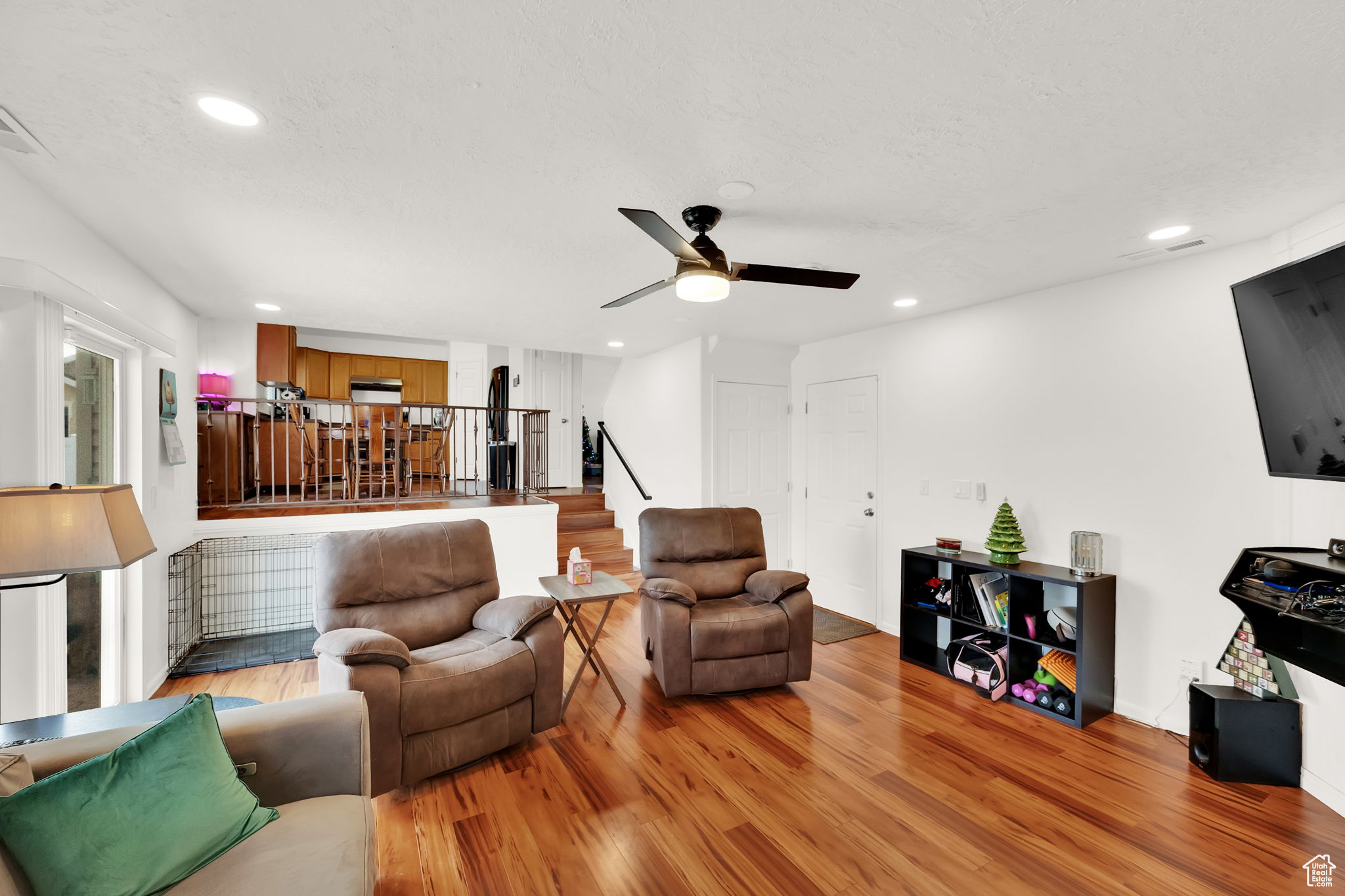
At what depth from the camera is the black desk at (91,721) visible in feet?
5.14

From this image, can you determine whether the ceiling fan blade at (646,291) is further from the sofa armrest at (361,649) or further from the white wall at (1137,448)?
the white wall at (1137,448)

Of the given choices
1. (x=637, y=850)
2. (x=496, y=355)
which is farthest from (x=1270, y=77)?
(x=496, y=355)

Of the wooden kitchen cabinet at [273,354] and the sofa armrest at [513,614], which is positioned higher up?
the wooden kitchen cabinet at [273,354]

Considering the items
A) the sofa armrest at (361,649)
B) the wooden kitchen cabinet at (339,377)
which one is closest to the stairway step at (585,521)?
the wooden kitchen cabinet at (339,377)

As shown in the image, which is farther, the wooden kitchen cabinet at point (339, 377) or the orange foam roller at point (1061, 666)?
the wooden kitchen cabinet at point (339, 377)

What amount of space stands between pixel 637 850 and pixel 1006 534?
261 cm

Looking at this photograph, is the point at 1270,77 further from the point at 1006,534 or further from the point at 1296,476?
the point at 1006,534

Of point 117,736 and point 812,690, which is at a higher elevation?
point 117,736

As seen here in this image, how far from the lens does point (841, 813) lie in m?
2.25

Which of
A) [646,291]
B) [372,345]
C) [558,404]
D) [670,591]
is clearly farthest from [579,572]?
[372,345]

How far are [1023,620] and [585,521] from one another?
425cm

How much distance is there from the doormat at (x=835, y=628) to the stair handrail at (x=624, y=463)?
1.96 metres

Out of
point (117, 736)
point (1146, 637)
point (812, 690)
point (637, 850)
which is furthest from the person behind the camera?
point (812, 690)

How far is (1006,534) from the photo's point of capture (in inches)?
135
